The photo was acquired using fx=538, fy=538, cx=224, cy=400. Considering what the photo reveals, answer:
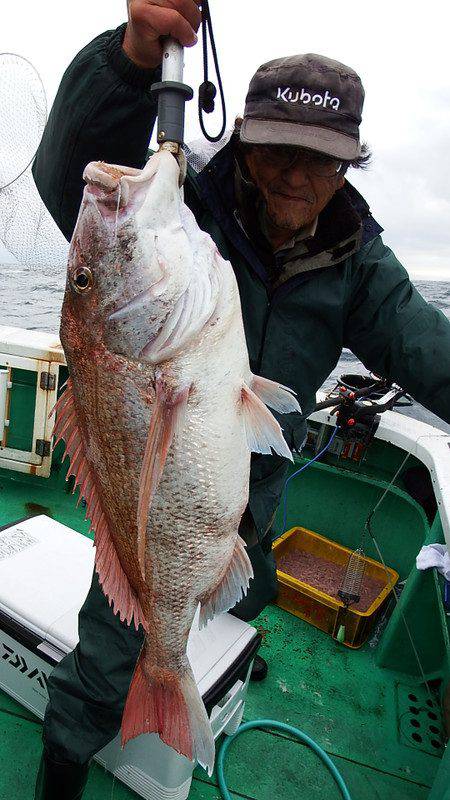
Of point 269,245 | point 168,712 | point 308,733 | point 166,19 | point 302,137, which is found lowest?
point 308,733

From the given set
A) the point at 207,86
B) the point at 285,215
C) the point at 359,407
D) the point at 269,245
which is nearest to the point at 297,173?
the point at 285,215

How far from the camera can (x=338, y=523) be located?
4832 mm

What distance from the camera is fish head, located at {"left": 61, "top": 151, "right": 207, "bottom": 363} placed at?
1.30 meters

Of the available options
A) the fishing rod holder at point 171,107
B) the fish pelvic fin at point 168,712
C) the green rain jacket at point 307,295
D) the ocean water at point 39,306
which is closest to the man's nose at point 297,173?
the green rain jacket at point 307,295

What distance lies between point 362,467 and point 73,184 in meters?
3.64

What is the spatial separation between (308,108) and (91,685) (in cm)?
220

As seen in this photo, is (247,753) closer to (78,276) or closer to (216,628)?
(216,628)

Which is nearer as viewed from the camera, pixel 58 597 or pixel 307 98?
pixel 307 98

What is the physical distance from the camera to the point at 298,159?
5.69 ft

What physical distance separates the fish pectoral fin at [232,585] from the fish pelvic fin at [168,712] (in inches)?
8.1

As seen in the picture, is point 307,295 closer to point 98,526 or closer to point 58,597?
point 98,526

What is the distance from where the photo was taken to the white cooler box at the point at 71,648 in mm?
2275

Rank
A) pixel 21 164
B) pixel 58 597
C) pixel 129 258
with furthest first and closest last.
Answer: pixel 21 164 < pixel 58 597 < pixel 129 258

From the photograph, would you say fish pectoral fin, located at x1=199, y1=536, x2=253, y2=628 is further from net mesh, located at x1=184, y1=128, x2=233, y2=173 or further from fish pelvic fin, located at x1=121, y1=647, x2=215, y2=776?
net mesh, located at x1=184, y1=128, x2=233, y2=173
